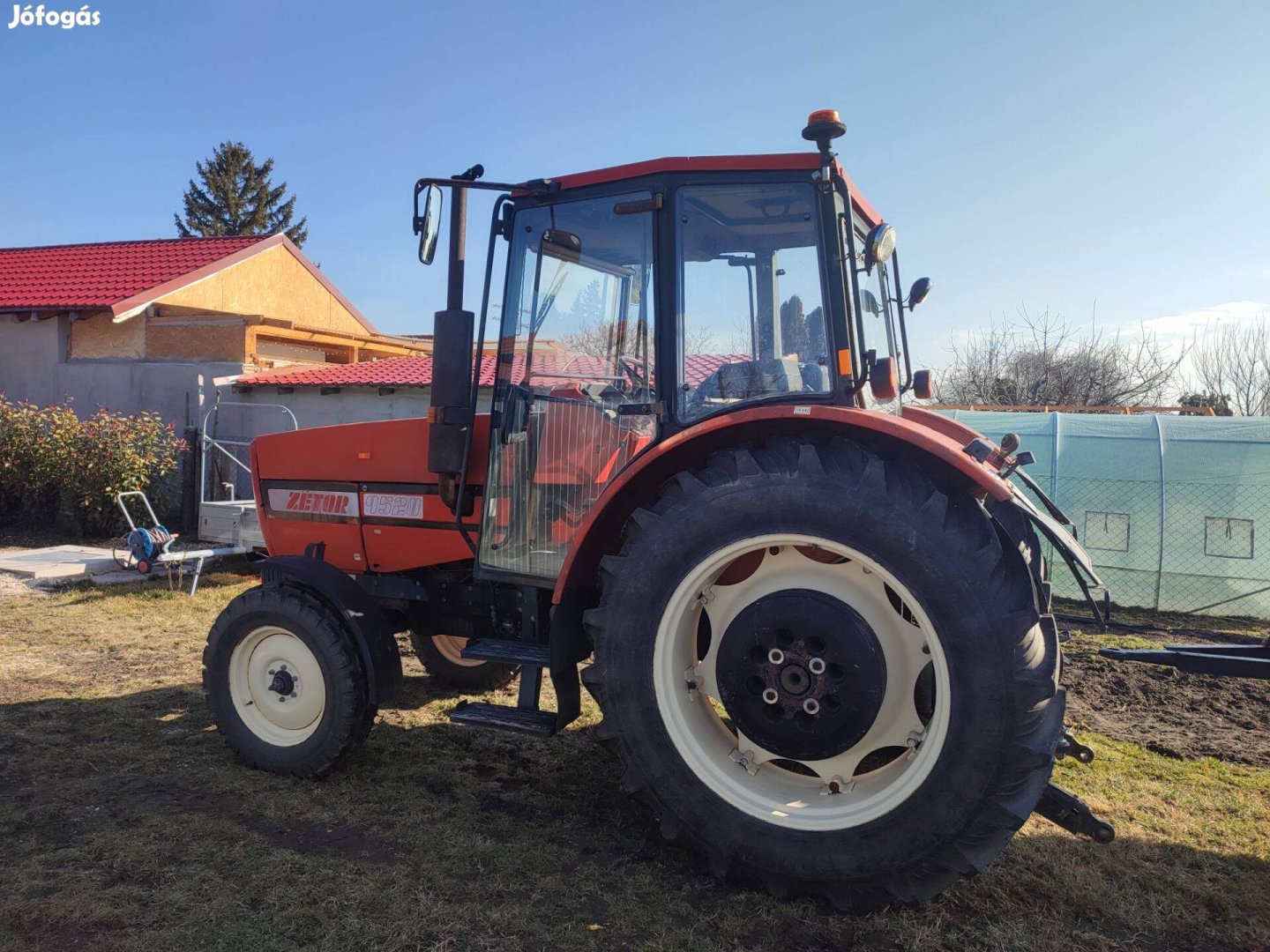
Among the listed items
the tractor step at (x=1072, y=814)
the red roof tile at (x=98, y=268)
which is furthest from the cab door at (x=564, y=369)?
the red roof tile at (x=98, y=268)

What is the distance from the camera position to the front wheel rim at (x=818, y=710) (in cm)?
269

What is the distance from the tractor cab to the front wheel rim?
21.6 inches

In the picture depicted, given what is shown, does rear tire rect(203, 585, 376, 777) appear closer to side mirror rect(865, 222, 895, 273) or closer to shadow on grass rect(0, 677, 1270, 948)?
shadow on grass rect(0, 677, 1270, 948)

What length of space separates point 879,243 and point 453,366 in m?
1.64

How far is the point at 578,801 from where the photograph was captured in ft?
12.0

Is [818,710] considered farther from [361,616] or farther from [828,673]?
[361,616]

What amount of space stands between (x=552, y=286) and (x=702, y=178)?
0.73 meters

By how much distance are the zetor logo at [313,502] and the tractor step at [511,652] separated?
3.28 ft

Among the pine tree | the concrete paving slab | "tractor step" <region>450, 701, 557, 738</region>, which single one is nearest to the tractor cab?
"tractor step" <region>450, 701, 557, 738</region>

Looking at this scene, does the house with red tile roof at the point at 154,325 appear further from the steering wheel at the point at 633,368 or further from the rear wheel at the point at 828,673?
the rear wheel at the point at 828,673

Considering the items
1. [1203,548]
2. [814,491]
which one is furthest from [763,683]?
[1203,548]

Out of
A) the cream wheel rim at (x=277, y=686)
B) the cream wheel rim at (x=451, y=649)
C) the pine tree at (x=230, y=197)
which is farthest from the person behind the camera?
the pine tree at (x=230, y=197)

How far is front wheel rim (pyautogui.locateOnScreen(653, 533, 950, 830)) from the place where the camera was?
Answer: 2688 mm

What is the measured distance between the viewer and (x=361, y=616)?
3.81 metres
